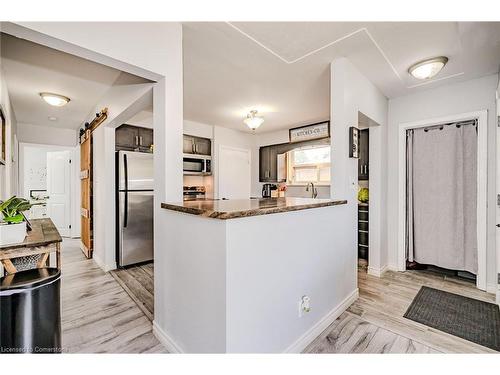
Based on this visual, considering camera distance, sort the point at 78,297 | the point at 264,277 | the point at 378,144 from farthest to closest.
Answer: the point at 378,144 → the point at 78,297 → the point at 264,277

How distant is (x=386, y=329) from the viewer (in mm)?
1920

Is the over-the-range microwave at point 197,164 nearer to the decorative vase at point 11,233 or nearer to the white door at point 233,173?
the white door at point 233,173

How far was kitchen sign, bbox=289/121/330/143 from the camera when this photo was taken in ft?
12.8

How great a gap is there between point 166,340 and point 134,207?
2.20m

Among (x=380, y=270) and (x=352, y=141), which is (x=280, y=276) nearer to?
(x=352, y=141)

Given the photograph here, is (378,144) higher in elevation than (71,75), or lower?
lower

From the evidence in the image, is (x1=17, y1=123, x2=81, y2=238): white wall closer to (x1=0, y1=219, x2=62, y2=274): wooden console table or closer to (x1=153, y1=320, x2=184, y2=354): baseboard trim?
(x1=0, y1=219, x2=62, y2=274): wooden console table

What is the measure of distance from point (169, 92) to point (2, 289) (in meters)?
1.51

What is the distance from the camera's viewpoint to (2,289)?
1.25 m

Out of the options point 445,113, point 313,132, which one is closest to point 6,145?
point 313,132
